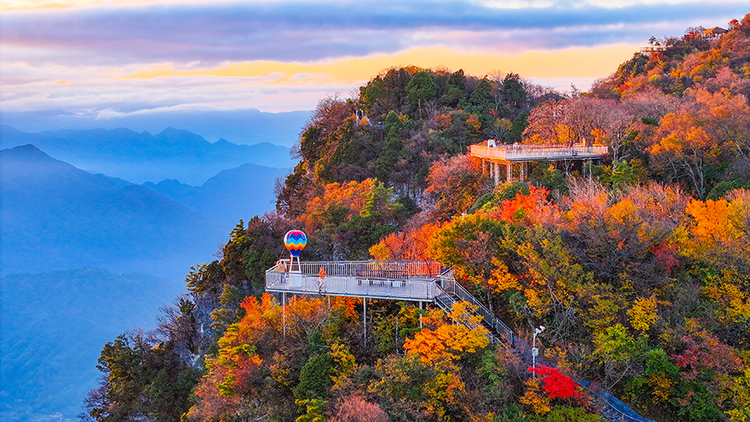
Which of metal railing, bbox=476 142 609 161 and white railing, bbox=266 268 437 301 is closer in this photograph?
white railing, bbox=266 268 437 301

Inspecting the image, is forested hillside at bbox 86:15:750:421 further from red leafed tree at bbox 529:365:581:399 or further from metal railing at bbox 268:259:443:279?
metal railing at bbox 268:259:443:279

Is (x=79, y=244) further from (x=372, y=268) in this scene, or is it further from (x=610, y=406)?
(x=610, y=406)

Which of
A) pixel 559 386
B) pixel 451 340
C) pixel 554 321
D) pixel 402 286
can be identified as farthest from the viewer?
pixel 402 286

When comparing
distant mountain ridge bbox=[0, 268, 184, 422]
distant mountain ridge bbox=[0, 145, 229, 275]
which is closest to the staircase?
distant mountain ridge bbox=[0, 268, 184, 422]

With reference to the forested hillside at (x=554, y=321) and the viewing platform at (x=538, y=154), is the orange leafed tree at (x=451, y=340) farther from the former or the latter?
the viewing platform at (x=538, y=154)

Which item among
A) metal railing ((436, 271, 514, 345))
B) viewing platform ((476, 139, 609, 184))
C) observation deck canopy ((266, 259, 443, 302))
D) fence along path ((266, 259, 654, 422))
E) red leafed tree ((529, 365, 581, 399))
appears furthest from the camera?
viewing platform ((476, 139, 609, 184))

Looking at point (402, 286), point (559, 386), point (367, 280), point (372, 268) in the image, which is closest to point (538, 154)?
point (372, 268)

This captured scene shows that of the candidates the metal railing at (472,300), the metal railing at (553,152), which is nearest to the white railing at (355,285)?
the metal railing at (472,300)
